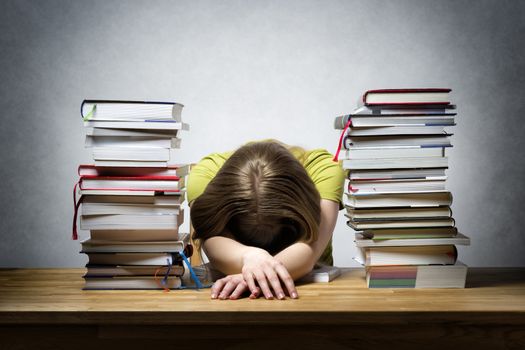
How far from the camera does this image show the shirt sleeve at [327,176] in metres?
1.74

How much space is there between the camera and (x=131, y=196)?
1.56m

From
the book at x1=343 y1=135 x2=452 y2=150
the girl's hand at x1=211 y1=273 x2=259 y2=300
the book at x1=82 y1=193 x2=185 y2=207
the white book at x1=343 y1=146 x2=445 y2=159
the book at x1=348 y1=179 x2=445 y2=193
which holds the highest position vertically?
the book at x1=343 y1=135 x2=452 y2=150

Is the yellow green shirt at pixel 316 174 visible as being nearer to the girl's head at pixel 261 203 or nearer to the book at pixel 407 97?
the girl's head at pixel 261 203

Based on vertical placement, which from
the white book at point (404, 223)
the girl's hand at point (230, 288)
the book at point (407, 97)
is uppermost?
the book at point (407, 97)

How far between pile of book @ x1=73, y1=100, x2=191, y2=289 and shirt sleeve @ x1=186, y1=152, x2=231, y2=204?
30cm

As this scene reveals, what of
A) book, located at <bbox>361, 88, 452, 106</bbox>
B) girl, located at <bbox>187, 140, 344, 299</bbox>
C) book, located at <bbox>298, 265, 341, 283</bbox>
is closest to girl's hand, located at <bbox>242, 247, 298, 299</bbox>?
girl, located at <bbox>187, 140, 344, 299</bbox>

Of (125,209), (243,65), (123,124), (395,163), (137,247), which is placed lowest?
(137,247)

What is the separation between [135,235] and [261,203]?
13.9 inches

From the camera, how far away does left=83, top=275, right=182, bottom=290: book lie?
157 centimetres

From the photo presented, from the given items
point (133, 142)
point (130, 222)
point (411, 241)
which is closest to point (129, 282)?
point (130, 222)

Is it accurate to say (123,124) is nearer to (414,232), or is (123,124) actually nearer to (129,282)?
(129,282)

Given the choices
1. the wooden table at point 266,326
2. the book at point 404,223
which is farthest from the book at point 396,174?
the wooden table at point 266,326

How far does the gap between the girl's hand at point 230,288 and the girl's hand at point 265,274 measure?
0.01 meters

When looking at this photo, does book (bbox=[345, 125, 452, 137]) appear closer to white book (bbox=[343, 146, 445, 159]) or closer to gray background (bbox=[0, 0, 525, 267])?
white book (bbox=[343, 146, 445, 159])
